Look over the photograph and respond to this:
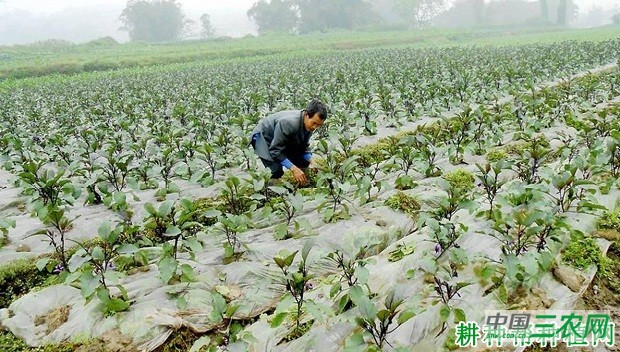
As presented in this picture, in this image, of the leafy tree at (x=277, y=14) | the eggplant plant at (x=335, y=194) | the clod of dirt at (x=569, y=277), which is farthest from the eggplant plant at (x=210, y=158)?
the leafy tree at (x=277, y=14)

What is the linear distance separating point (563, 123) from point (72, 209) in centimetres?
775

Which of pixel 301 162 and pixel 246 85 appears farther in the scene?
pixel 246 85

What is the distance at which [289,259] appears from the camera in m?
3.04

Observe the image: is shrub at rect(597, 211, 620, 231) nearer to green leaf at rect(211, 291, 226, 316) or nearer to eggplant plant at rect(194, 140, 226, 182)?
green leaf at rect(211, 291, 226, 316)

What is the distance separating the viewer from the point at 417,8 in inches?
3260

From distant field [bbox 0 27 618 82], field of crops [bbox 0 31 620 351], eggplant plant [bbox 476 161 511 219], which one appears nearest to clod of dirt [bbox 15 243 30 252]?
field of crops [bbox 0 31 620 351]

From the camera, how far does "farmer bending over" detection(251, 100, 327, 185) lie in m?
4.82

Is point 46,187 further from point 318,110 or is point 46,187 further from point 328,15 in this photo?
point 328,15

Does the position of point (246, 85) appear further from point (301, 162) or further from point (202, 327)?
point (202, 327)

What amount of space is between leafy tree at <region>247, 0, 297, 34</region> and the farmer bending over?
69.1m

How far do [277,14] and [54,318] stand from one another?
243ft

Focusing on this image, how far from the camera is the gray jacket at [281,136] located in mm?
5176

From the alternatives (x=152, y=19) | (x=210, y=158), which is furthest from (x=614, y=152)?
(x=152, y=19)

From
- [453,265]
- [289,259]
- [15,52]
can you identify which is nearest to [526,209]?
[453,265]
